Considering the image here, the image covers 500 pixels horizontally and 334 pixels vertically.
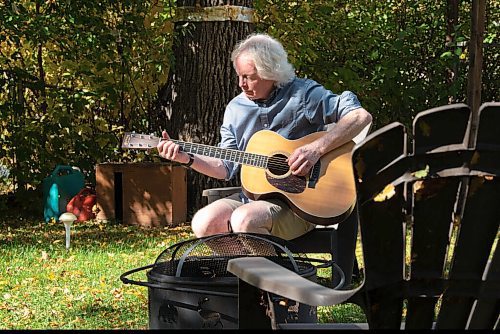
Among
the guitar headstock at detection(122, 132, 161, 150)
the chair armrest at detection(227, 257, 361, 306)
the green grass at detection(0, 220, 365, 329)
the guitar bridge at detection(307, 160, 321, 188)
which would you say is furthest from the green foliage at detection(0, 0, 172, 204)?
the chair armrest at detection(227, 257, 361, 306)

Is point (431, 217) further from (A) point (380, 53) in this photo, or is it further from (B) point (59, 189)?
(A) point (380, 53)

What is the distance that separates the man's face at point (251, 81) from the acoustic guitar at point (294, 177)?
185 mm

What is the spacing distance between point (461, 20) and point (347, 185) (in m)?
7.41

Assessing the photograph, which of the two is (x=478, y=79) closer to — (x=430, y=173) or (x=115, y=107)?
(x=115, y=107)

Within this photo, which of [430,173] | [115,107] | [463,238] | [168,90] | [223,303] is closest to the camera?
[430,173]

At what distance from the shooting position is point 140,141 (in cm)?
442

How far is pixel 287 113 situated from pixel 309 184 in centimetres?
35

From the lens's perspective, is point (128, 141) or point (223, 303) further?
point (128, 141)

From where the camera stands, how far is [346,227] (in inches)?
170

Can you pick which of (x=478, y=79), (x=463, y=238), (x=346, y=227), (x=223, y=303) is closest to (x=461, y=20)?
(x=478, y=79)

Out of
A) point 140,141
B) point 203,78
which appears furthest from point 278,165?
point 203,78

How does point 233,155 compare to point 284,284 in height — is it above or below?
below

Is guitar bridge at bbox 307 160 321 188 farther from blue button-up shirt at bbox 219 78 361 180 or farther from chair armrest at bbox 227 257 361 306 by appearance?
chair armrest at bbox 227 257 361 306

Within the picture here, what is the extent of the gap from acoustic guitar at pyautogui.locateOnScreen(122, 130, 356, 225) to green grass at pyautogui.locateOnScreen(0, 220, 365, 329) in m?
0.50
